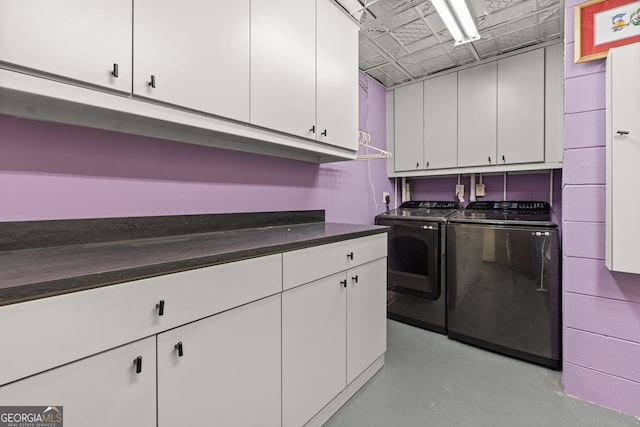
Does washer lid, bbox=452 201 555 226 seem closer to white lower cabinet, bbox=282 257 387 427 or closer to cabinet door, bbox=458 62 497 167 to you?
cabinet door, bbox=458 62 497 167

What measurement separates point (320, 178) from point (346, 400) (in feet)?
5.03

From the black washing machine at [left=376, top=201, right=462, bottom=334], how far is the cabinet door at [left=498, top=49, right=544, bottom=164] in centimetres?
80

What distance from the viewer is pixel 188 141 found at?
4.58 ft

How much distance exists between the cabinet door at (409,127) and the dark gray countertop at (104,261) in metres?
2.05

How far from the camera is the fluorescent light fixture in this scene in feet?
5.47

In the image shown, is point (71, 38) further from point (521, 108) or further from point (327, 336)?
point (521, 108)

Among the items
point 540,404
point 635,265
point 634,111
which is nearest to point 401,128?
point 634,111

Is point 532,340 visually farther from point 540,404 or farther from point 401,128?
point 401,128

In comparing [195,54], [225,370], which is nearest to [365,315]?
[225,370]

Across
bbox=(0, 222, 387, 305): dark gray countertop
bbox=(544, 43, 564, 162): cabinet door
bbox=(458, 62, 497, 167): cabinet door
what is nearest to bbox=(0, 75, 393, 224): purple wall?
bbox=(0, 222, 387, 305): dark gray countertop

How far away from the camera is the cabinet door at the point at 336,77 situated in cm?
Answer: 171

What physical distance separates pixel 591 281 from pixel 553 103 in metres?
1.48

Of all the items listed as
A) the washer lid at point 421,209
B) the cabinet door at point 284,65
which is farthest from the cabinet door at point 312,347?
the washer lid at point 421,209

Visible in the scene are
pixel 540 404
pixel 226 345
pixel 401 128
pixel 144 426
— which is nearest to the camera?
pixel 144 426
